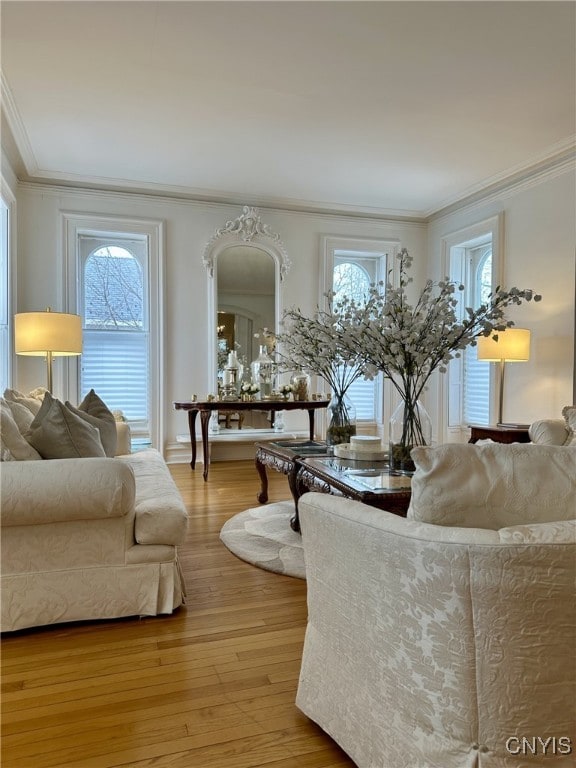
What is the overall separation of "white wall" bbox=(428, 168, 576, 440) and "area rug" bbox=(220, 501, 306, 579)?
2.63 metres

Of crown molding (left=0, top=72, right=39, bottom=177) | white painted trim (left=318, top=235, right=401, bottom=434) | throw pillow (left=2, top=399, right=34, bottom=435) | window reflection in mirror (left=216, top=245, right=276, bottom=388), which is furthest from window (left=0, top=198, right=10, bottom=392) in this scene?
white painted trim (left=318, top=235, right=401, bottom=434)

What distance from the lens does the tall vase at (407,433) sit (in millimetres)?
2508

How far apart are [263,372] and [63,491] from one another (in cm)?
403

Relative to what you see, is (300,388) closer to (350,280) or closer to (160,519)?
(350,280)

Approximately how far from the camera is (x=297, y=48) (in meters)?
3.18

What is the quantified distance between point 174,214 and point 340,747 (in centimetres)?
544

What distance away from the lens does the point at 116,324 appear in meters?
5.69

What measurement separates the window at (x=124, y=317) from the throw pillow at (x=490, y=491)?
4.94 metres

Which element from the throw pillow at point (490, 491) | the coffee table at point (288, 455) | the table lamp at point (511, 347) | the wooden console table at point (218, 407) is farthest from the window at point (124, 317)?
the throw pillow at point (490, 491)

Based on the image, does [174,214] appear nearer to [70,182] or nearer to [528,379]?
[70,182]

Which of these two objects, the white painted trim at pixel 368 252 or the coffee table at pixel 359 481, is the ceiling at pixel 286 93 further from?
the coffee table at pixel 359 481

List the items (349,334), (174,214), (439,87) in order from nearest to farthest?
(349,334) < (439,87) < (174,214)

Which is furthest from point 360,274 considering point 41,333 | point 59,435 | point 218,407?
point 59,435

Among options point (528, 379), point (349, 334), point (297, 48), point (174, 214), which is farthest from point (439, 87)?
point (174, 214)
